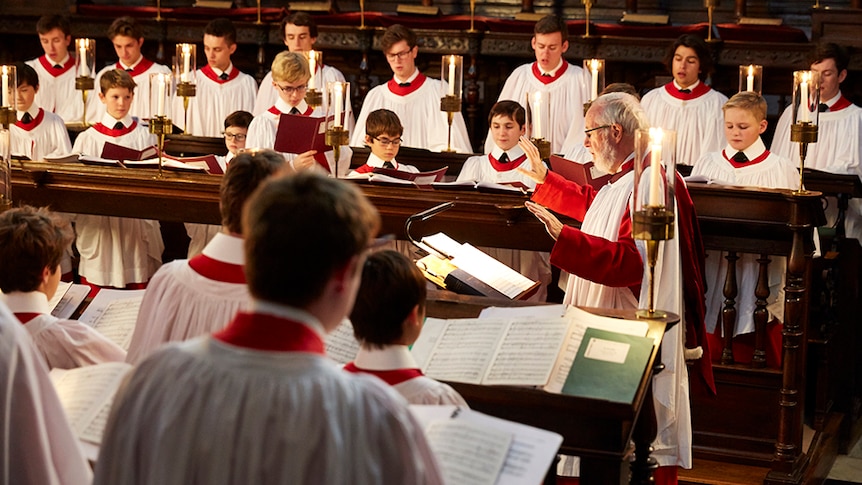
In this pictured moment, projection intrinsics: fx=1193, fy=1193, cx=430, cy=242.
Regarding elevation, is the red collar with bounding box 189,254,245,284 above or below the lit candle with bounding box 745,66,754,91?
below

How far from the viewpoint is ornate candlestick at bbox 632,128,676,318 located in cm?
354

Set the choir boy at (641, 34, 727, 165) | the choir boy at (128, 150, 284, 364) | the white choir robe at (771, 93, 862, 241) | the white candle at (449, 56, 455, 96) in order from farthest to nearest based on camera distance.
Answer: the choir boy at (641, 34, 727, 165) → the white choir robe at (771, 93, 862, 241) → the white candle at (449, 56, 455, 96) → the choir boy at (128, 150, 284, 364)

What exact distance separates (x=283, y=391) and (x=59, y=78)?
28.5ft

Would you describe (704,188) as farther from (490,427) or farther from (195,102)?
(195,102)

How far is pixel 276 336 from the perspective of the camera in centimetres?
183

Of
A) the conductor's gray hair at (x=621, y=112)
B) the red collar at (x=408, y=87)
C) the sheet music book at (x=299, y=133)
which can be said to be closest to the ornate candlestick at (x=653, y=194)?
the conductor's gray hair at (x=621, y=112)

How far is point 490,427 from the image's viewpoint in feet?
7.66

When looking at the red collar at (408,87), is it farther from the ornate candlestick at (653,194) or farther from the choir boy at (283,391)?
the choir boy at (283,391)

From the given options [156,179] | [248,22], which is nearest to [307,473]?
[156,179]

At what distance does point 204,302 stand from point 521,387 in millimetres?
839

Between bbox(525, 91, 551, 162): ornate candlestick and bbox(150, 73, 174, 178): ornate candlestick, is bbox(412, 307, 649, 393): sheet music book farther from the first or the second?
bbox(150, 73, 174, 178): ornate candlestick

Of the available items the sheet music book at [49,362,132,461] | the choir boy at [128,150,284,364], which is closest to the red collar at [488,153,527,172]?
the choir boy at [128,150,284,364]

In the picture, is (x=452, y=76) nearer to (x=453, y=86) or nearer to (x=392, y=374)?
(x=453, y=86)

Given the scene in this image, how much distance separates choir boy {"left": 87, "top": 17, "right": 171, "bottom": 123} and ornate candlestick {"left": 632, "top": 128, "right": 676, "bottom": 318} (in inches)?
241
